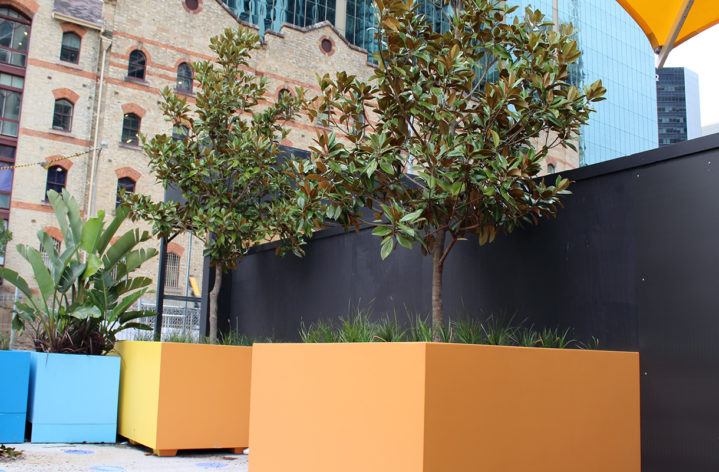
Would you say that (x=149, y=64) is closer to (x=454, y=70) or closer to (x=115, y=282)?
(x=115, y=282)

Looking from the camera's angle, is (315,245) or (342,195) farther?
(315,245)

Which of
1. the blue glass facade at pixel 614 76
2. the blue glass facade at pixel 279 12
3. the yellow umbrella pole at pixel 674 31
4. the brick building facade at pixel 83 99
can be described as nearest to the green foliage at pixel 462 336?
the yellow umbrella pole at pixel 674 31

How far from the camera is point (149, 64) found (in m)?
26.6

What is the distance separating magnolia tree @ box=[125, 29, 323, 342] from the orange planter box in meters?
4.02

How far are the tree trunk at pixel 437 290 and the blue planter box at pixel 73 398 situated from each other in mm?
4760

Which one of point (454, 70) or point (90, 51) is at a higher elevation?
point (90, 51)

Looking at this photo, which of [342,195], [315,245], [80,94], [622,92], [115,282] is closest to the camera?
[342,195]

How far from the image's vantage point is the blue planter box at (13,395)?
295 inches

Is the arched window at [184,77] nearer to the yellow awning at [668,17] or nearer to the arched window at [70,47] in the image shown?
the arched window at [70,47]

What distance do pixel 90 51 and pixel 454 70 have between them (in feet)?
82.0

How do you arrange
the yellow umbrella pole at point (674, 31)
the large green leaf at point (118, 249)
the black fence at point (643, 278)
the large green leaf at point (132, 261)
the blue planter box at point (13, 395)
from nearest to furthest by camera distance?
the black fence at point (643, 278)
the yellow umbrella pole at point (674, 31)
the blue planter box at point (13, 395)
the large green leaf at point (118, 249)
the large green leaf at point (132, 261)

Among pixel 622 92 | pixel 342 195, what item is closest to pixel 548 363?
pixel 342 195

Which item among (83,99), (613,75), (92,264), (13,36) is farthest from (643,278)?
(613,75)

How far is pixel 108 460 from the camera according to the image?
668cm
